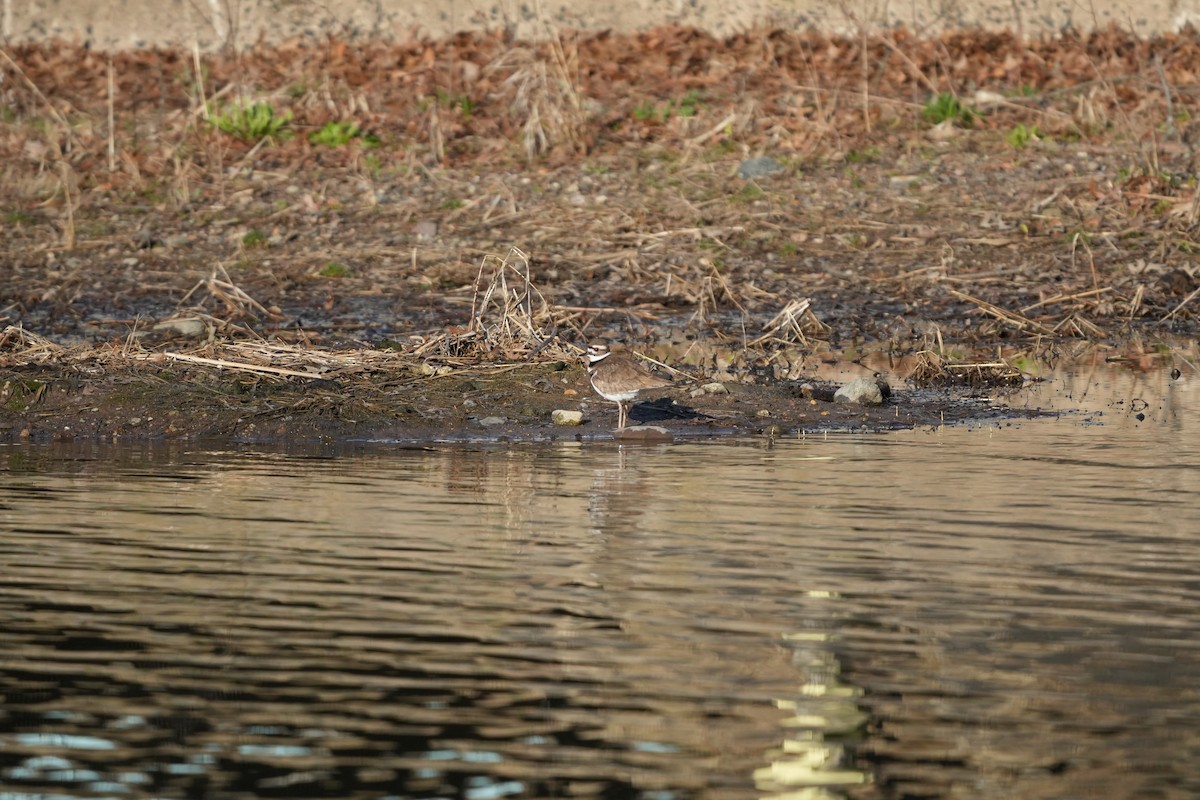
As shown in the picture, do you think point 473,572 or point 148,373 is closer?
point 473,572

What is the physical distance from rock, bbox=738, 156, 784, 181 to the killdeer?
30.7 ft

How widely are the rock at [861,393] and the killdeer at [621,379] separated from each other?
62.3 inches

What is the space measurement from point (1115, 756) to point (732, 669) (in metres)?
1.33

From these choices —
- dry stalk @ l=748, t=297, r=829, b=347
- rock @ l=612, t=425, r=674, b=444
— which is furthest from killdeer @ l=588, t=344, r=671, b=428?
dry stalk @ l=748, t=297, r=829, b=347

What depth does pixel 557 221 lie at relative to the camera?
63.9 feet

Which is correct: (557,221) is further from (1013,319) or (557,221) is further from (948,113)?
(948,113)

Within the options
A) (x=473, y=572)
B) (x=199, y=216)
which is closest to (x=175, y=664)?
(x=473, y=572)

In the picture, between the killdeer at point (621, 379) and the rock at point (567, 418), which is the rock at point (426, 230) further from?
the killdeer at point (621, 379)

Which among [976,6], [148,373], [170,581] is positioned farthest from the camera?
[976,6]

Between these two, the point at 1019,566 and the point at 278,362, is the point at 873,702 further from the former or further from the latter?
the point at 278,362

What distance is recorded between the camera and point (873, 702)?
18.8 feet

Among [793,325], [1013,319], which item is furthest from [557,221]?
[793,325]

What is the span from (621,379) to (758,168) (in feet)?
32.3

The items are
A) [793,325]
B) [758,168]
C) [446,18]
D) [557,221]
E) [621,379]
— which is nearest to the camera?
[621,379]
